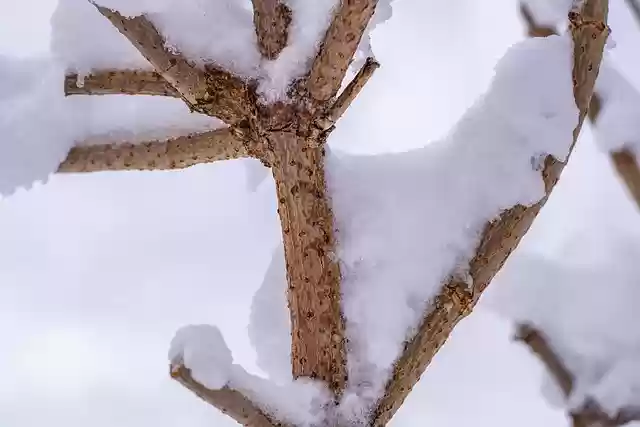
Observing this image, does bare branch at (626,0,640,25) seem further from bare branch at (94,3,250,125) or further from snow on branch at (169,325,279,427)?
snow on branch at (169,325,279,427)

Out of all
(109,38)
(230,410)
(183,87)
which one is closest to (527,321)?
(230,410)

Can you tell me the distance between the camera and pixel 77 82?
0.95 meters

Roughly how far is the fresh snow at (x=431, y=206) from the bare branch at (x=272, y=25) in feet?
0.57

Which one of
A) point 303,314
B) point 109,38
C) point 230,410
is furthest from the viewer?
point 109,38

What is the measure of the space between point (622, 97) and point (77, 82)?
1.04m

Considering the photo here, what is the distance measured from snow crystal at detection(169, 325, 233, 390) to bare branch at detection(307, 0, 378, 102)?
0.32 metres

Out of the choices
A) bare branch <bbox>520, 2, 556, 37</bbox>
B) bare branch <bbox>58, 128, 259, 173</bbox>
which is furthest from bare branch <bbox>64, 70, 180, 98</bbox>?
bare branch <bbox>520, 2, 556, 37</bbox>

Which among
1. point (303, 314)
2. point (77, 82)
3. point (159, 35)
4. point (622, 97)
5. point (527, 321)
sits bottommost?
point (527, 321)

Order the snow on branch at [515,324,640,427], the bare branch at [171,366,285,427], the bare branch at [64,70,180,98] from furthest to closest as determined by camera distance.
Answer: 1. the snow on branch at [515,324,640,427]
2. the bare branch at [64,70,180,98]
3. the bare branch at [171,366,285,427]

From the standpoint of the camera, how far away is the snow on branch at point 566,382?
1060 mm

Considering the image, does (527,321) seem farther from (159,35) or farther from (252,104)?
(159,35)

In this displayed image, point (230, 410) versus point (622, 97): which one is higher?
point (622, 97)

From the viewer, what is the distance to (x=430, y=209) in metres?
0.87

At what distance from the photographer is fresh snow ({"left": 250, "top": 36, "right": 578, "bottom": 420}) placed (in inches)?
33.4
